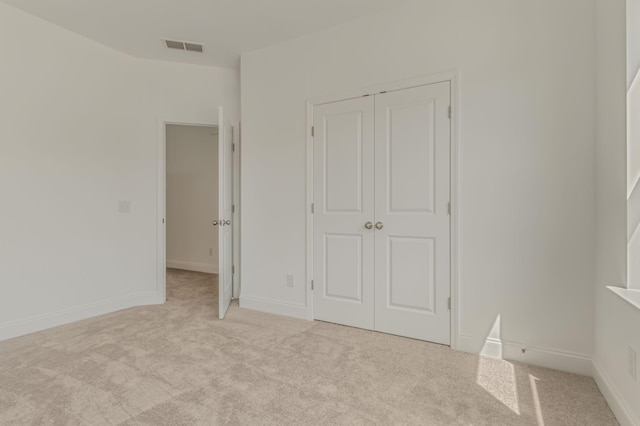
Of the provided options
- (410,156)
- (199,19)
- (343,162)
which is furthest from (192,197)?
(410,156)

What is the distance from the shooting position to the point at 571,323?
2102 mm

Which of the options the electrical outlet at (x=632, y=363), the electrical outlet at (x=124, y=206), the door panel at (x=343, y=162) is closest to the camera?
the electrical outlet at (x=632, y=363)

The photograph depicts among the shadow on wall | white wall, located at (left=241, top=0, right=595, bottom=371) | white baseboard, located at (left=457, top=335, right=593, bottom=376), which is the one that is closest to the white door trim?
white wall, located at (left=241, top=0, right=595, bottom=371)

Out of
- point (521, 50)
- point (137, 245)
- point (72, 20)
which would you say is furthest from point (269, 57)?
point (137, 245)

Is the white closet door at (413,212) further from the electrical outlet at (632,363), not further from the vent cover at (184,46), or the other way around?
the vent cover at (184,46)

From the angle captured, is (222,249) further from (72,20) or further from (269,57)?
(72,20)

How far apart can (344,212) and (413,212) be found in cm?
63

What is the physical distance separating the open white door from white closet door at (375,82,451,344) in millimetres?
1486

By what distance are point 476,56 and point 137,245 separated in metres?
3.76

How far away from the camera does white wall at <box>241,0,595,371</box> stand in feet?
6.81

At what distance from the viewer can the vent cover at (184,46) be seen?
330 cm

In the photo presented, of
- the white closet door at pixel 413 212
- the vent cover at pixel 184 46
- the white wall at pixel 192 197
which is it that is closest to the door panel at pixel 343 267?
the white closet door at pixel 413 212

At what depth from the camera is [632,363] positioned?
4.86 ft

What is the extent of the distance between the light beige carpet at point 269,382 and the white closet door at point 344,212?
285 millimetres
